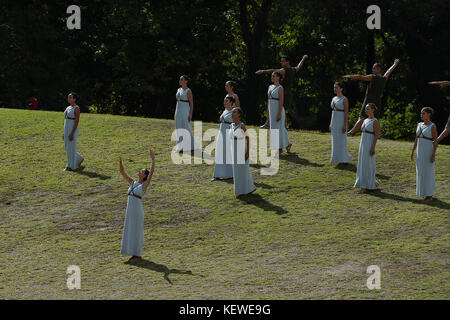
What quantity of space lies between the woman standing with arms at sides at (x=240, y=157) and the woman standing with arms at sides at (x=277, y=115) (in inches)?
127

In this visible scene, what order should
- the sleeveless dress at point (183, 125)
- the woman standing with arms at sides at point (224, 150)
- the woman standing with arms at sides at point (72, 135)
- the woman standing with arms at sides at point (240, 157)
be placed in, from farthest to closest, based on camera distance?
the sleeveless dress at point (183, 125)
the woman standing with arms at sides at point (72, 135)
the woman standing with arms at sides at point (224, 150)
the woman standing with arms at sides at point (240, 157)

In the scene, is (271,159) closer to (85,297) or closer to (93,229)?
(93,229)

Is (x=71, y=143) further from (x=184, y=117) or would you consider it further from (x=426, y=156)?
(x=426, y=156)

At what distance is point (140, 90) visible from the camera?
39.8 m

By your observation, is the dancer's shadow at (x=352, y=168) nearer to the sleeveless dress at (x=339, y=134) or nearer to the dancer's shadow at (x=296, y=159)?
the sleeveless dress at (x=339, y=134)

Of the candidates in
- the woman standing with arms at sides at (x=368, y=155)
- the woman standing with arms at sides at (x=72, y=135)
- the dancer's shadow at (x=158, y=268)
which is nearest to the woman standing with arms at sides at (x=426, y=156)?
the woman standing with arms at sides at (x=368, y=155)

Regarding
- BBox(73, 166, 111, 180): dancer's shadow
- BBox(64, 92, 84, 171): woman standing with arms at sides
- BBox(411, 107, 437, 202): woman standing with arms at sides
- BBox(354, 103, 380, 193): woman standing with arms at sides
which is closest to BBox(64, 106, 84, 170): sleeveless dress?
BBox(64, 92, 84, 171): woman standing with arms at sides

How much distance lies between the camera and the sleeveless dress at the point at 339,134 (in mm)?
21906

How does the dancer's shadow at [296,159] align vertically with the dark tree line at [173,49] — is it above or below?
below

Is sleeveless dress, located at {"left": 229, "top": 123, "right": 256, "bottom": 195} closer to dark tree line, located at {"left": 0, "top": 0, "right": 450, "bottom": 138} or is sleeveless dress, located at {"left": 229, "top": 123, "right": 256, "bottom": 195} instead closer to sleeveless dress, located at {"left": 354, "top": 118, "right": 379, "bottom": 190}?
sleeveless dress, located at {"left": 354, "top": 118, "right": 379, "bottom": 190}

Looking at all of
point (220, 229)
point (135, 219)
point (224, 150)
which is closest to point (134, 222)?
point (135, 219)

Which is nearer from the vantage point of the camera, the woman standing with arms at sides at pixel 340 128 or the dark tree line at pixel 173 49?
the woman standing with arms at sides at pixel 340 128

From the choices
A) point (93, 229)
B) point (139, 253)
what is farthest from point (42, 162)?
point (139, 253)

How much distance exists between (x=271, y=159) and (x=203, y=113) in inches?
854
